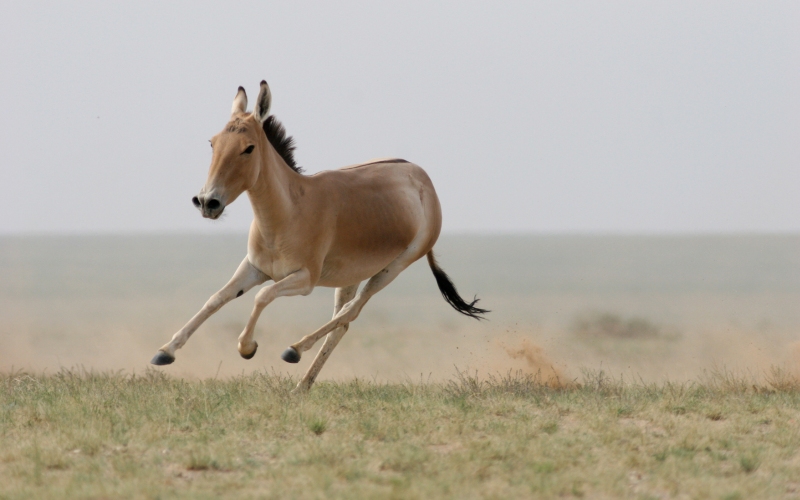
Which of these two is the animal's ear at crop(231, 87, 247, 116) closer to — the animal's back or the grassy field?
the animal's back

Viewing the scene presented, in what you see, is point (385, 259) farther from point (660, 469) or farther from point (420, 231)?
point (660, 469)

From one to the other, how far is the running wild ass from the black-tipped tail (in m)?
0.73

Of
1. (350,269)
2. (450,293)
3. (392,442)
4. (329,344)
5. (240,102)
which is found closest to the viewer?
(392,442)

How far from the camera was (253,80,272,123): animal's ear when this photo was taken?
8.65 m

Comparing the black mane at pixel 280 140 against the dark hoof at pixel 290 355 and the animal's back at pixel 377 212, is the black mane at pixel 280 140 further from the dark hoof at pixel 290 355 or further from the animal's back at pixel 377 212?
the dark hoof at pixel 290 355

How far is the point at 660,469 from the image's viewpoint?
21.2 feet

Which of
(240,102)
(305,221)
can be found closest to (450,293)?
(305,221)

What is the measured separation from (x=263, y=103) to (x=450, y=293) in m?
3.80

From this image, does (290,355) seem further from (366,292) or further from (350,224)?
(366,292)

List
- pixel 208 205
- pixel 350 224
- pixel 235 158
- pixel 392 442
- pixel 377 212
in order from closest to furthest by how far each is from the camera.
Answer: pixel 392 442, pixel 208 205, pixel 235 158, pixel 350 224, pixel 377 212

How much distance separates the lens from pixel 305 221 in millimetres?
9000

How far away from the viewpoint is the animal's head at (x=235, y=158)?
26.3ft

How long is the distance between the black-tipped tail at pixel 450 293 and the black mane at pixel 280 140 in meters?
2.46

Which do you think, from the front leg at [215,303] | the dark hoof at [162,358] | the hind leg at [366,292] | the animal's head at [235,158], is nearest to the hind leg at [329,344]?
the hind leg at [366,292]
